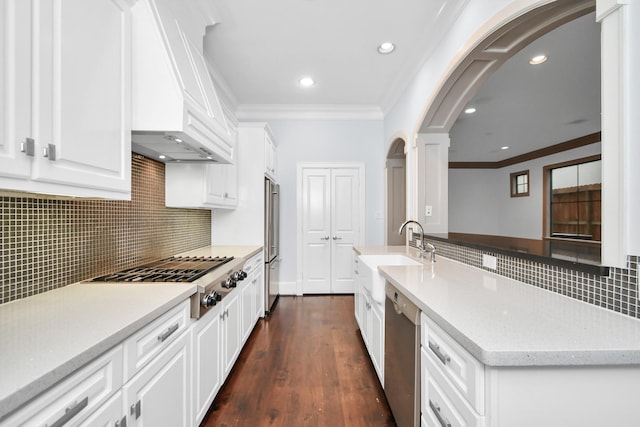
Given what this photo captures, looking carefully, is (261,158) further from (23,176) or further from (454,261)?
(23,176)

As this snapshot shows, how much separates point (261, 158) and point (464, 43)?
2.25 m

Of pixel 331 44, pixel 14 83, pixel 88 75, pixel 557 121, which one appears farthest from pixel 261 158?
pixel 557 121

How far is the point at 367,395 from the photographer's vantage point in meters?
1.94

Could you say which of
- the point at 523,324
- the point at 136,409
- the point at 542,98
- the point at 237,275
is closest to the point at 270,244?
the point at 237,275

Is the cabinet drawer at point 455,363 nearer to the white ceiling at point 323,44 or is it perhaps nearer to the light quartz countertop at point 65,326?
the light quartz countertop at point 65,326

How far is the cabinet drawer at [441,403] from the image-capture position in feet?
2.80

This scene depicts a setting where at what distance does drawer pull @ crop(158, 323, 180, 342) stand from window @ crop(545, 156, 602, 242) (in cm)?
723

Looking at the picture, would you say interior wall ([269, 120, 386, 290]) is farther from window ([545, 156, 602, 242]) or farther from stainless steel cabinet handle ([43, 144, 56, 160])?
window ([545, 156, 602, 242])

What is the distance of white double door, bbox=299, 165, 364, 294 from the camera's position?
14.2 ft

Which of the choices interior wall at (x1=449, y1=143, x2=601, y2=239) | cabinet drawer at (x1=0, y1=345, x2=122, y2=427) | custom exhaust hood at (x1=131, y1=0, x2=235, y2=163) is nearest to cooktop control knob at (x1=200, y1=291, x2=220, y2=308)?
cabinet drawer at (x1=0, y1=345, x2=122, y2=427)

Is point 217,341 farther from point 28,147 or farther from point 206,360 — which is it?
point 28,147

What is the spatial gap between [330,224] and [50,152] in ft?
11.9

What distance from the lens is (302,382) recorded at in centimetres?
209

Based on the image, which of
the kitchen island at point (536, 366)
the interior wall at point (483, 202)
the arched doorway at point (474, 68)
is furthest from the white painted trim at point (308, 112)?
the interior wall at point (483, 202)
